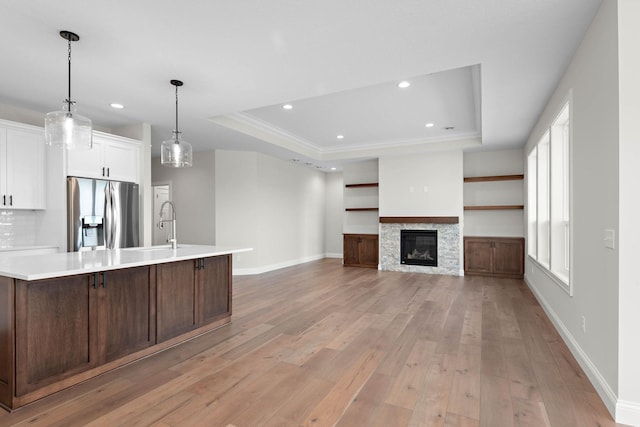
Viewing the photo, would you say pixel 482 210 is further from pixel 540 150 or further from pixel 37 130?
pixel 37 130

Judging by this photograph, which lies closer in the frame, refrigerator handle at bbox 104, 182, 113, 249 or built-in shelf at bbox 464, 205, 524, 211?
refrigerator handle at bbox 104, 182, 113, 249

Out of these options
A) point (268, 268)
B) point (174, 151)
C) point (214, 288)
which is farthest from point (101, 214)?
point (268, 268)

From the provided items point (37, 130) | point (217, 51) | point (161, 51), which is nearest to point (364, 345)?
point (217, 51)

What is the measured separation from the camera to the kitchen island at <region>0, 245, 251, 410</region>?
2170mm

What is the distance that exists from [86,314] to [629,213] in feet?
12.1

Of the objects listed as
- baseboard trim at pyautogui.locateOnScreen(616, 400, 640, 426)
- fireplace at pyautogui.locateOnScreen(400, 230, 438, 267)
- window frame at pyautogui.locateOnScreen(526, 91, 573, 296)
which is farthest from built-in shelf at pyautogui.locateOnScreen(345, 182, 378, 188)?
baseboard trim at pyautogui.locateOnScreen(616, 400, 640, 426)

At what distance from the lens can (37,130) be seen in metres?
4.18

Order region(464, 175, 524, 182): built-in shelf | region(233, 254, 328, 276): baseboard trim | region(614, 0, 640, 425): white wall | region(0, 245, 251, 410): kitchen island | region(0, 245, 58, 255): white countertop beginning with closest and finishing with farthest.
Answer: region(614, 0, 640, 425): white wall
region(0, 245, 251, 410): kitchen island
region(0, 245, 58, 255): white countertop
region(464, 175, 524, 182): built-in shelf
region(233, 254, 328, 276): baseboard trim

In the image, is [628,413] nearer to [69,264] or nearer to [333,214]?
[69,264]

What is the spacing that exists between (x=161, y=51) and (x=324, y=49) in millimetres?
1430

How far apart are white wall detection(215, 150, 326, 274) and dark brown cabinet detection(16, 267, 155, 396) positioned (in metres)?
4.08

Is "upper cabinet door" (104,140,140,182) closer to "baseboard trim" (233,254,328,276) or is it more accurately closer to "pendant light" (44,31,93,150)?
"pendant light" (44,31,93,150)

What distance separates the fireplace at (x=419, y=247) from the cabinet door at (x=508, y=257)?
3.82ft

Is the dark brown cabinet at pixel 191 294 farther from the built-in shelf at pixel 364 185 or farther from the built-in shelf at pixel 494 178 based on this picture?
the built-in shelf at pixel 494 178
